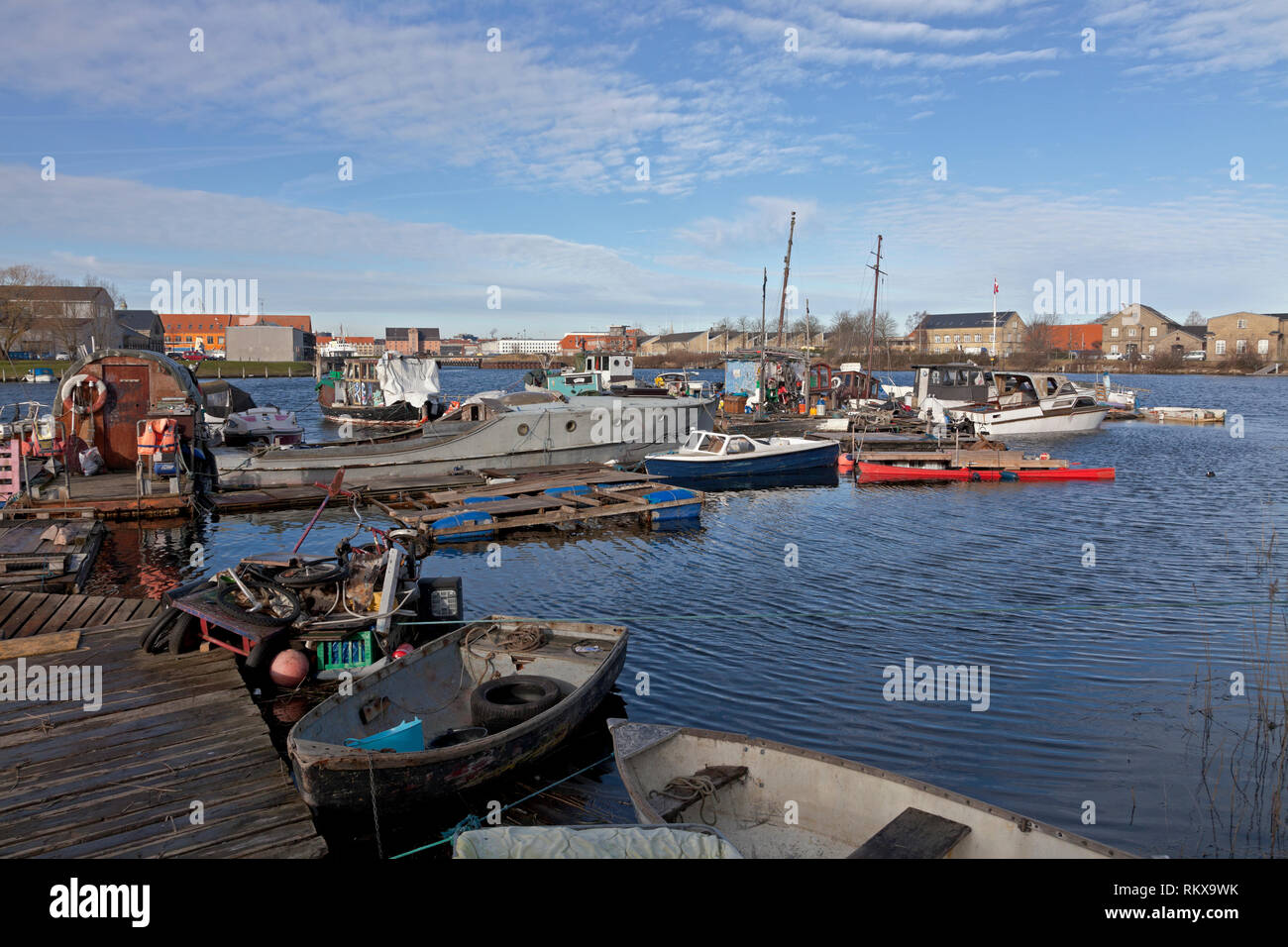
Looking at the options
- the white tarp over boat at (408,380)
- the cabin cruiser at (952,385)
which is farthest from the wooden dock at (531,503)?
the cabin cruiser at (952,385)

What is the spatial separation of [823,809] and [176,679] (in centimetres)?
714

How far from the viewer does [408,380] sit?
45.2 metres

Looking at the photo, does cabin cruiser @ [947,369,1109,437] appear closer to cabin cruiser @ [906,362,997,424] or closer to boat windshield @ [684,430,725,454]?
cabin cruiser @ [906,362,997,424]

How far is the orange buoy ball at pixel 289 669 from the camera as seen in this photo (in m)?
10.0

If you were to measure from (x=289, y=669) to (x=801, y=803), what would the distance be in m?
6.41

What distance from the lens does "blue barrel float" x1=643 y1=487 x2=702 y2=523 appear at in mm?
21828

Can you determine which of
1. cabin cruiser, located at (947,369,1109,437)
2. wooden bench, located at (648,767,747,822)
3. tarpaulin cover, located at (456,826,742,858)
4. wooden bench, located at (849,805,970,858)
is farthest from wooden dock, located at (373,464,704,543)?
cabin cruiser, located at (947,369,1109,437)

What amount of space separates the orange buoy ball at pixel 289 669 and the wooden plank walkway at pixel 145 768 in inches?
19.6

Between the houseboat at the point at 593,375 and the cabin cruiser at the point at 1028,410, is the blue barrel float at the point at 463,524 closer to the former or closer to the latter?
the houseboat at the point at 593,375

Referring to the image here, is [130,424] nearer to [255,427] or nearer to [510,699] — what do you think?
[255,427]

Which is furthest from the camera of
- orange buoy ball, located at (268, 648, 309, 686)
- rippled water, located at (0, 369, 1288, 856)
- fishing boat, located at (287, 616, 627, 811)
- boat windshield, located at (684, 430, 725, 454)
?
boat windshield, located at (684, 430, 725, 454)

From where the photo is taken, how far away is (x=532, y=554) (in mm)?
18406

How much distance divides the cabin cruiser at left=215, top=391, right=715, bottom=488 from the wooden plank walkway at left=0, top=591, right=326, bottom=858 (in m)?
15.1

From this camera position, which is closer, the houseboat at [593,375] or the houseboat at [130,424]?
the houseboat at [130,424]
